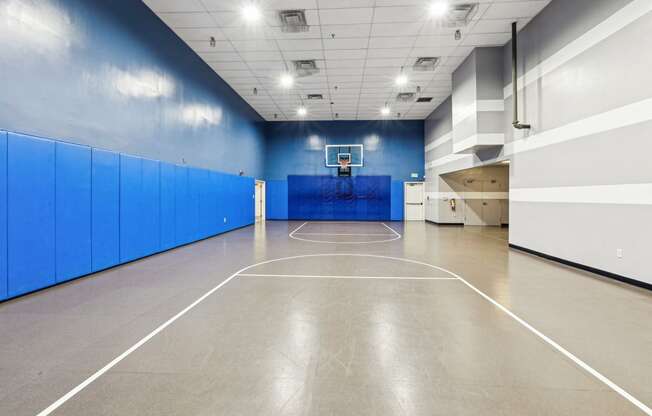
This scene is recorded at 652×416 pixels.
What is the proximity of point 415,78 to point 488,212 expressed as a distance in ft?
22.1

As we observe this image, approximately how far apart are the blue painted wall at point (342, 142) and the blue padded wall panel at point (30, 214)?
12.0 metres

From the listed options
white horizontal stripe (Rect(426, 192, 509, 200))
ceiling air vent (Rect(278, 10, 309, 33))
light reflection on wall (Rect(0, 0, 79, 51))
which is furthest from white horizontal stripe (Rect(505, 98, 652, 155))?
light reflection on wall (Rect(0, 0, 79, 51))

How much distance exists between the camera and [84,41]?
4.76 meters

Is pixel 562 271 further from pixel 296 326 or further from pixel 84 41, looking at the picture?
pixel 84 41

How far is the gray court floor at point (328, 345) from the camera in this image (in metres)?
1.89

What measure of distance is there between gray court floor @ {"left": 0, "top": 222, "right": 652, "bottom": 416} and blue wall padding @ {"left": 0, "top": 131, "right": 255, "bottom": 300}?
1.30ft

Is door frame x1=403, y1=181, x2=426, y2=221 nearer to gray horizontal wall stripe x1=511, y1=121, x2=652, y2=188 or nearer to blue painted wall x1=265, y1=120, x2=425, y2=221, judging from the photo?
blue painted wall x1=265, y1=120, x2=425, y2=221

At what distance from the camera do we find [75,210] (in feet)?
14.8

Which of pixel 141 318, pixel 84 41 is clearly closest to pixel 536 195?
pixel 141 318

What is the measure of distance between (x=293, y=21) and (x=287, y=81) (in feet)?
11.6

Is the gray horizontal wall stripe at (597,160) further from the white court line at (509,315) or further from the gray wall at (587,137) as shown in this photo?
the white court line at (509,315)

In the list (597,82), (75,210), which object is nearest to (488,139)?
(597,82)

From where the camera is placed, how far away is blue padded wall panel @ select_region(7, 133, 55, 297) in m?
3.67

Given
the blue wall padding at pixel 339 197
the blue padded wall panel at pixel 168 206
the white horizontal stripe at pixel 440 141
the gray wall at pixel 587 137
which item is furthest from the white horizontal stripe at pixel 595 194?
the blue wall padding at pixel 339 197
